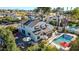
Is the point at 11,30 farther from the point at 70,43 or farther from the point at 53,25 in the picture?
the point at 70,43

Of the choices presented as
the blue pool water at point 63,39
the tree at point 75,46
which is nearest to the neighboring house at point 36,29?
the blue pool water at point 63,39

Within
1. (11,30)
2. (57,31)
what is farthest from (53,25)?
(11,30)

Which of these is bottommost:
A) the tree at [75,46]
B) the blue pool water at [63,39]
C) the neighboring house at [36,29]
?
the tree at [75,46]

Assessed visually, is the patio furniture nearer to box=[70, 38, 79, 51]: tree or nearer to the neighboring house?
box=[70, 38, 79, 51]: tree

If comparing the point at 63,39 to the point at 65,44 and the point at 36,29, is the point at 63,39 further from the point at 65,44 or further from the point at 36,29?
the point at 36,29

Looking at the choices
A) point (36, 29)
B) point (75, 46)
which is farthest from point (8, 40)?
point (75, 46)

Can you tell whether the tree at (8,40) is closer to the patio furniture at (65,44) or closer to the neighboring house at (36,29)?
the neighboring house at (36,29)
